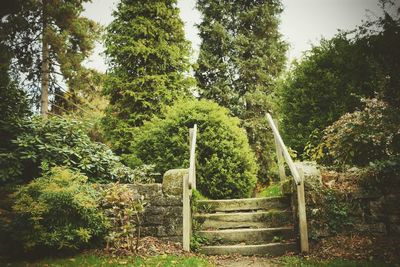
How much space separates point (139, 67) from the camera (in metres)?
12.9

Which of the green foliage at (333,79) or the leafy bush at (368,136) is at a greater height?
the green foliage at (333,79)

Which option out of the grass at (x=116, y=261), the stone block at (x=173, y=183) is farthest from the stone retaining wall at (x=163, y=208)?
the grass at (x=116, y=261)

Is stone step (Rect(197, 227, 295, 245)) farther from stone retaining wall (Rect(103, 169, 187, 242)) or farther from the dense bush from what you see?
the dense bush

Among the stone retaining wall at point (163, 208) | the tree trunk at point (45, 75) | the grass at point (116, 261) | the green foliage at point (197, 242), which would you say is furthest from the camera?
the tree trunk at point (45, 75)

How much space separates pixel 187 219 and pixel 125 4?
11.4 m

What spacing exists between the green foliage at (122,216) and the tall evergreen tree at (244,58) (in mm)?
10018

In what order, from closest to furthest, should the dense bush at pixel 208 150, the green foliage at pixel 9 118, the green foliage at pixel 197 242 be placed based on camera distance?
1. the green foliage at pixel 197 242
2. the green foliage at pixel 9 118
3. the dense bush at pixel 208 150

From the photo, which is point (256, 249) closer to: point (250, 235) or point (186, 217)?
point (250, 235)

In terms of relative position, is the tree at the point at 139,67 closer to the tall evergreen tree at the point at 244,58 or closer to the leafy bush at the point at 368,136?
the tall evergreen tree at the point at 244,58

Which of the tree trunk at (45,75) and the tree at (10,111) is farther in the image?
the tree trunk at (45,75)

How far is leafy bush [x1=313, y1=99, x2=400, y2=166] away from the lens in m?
5.02

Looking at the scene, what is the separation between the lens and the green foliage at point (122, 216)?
4676 millimetres

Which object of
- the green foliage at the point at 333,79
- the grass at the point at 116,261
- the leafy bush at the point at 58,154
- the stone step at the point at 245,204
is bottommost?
the grass at the point at 116,261

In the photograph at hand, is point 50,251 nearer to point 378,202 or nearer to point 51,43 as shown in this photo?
point 378,202
